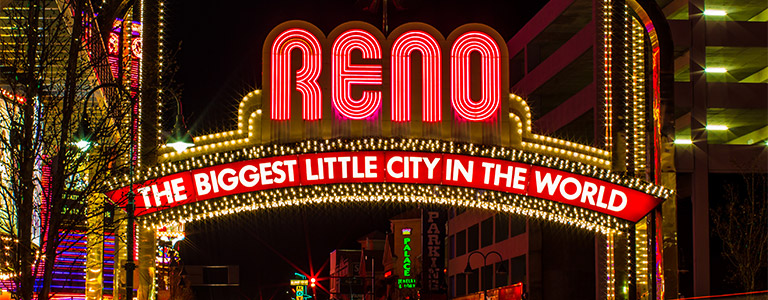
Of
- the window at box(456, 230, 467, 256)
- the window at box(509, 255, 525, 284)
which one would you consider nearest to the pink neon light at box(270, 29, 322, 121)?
the window at box(509, 255, 525, 284)

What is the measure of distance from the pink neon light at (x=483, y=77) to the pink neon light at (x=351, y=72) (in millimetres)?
1644

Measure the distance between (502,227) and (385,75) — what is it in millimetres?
34511

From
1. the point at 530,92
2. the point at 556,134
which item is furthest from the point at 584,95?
the point at 530,92

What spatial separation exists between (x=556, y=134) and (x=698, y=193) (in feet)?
28.6

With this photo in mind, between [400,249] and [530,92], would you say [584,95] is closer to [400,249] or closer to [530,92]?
[530,92]

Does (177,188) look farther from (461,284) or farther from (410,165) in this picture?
(461,284)

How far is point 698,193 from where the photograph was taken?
139 feet

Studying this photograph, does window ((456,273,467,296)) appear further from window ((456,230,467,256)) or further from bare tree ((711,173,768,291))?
bare tree ((711,173,768,291))

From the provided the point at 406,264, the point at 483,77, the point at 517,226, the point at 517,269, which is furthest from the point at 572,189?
the point at 406,264

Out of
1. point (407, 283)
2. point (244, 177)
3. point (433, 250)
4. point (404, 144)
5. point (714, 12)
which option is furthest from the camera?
point (407, 283)

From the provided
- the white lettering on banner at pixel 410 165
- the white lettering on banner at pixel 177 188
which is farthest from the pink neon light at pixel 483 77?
the white lettering on banner at pixel 177 188

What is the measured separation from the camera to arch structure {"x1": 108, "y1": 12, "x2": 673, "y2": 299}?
64.5 ft

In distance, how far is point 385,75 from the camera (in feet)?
66.1

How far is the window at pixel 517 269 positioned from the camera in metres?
49.5
